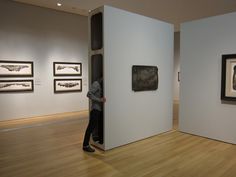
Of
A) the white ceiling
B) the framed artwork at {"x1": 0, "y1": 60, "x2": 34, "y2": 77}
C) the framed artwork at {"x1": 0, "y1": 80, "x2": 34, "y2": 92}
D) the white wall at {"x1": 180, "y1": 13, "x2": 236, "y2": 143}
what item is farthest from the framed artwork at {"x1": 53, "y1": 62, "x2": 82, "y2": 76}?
the white wall at {"x1": 180, "y1": 13, "x2": 236, "y2": 143}

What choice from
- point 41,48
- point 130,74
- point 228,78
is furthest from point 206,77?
point 41,48

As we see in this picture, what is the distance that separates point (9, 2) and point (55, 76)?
2805 millimetres

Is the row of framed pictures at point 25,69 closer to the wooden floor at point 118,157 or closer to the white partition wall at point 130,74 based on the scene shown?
the wooden floor at point 118,157

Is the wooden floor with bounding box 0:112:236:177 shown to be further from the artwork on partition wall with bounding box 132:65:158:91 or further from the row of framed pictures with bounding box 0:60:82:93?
the row of framed pictures with bounding box 0:60:82:93

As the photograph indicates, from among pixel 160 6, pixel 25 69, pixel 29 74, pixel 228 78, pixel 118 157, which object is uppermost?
pixel 160 6

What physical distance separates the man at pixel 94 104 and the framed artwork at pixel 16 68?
3.97 m

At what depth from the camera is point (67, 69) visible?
7.95 metres

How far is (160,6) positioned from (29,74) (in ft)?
16.5

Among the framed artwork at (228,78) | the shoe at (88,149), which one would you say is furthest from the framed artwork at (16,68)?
the framed artwork at (228,78)

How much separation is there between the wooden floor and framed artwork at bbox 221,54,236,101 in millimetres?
1079

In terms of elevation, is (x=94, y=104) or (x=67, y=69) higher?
(x=67, y=69)

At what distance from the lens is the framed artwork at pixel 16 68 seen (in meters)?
6.47

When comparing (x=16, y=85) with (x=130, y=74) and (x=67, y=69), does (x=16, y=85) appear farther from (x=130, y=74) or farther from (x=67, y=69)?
(x=130, y=74)

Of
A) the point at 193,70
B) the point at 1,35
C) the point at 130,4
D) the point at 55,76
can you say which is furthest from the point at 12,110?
the point at 193,70
